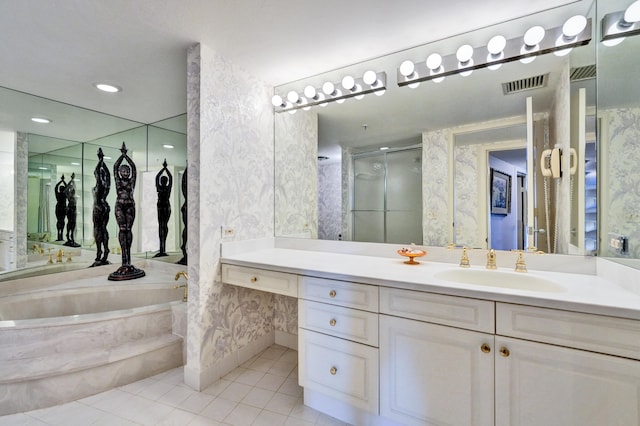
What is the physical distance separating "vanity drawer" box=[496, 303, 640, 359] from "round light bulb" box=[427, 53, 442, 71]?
55.5 inches

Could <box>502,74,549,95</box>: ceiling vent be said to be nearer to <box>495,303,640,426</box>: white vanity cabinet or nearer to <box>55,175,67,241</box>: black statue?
<box>495,303,640,426</box>: white vanity cabinet

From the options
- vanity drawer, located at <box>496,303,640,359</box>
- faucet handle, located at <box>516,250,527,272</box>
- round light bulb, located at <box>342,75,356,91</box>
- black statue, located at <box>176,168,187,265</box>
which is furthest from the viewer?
black statue, located at <box>176,168,187,265</box>

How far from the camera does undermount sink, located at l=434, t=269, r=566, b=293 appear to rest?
4.24ft

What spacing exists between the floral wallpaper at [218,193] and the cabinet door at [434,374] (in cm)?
113

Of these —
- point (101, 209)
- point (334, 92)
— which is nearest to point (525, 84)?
point (334, 92)

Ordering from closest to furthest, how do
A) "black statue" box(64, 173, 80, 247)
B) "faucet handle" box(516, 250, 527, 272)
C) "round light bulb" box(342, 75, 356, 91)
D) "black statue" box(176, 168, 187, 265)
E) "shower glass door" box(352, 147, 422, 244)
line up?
1. "faucet handle" box(516, 250, 527, 272)
2. "shower glass door" box(352, 147, 422, 244)
3. "round light bulb" box(342, 75, 356, 91)
4. "black statue" box(176, 168, 187, 265)
5. "black statue" box(64, 173, 80, 247)

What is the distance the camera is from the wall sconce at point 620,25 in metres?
1.15

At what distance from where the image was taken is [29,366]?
5.10ft

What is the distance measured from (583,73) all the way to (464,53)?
0.58 meters

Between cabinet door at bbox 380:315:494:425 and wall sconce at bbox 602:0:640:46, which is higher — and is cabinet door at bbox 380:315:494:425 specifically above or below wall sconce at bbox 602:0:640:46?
below

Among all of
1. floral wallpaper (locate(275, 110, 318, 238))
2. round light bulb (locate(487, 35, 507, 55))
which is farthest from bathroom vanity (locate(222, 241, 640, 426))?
round light bulb (locate(487, 35, 507, 55))

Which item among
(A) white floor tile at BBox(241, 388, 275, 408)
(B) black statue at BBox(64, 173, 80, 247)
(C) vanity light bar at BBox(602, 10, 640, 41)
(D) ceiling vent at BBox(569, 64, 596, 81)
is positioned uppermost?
(C) vanity light bar at BBox(602, 10, 640, 41)

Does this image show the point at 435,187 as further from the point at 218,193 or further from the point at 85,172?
the point at 85,172

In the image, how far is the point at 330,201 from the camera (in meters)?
2.15
